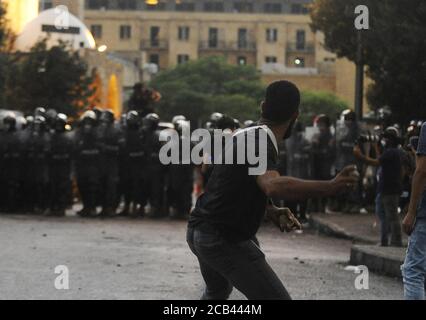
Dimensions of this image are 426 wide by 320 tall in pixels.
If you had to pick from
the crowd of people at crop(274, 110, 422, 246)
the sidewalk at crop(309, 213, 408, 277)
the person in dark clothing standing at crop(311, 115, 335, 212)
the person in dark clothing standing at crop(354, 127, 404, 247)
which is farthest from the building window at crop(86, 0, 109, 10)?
the person in dark clothing standing at crop(354, 127, 404, 247)

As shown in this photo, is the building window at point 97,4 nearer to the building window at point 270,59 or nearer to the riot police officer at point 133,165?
the building window at point 270,59

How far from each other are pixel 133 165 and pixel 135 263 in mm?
9307

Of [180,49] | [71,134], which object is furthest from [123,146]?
[180,49]

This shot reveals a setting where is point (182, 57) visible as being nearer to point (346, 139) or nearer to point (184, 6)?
point (184, 6)

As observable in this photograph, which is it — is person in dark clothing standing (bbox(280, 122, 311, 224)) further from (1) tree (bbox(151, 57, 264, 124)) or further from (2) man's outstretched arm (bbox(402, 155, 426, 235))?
(1) tree (bbox(151, 57, 264, 124))

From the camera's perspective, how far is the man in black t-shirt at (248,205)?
6758mm

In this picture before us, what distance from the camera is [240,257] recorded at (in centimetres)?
693

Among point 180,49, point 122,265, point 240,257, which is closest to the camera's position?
point 240,257

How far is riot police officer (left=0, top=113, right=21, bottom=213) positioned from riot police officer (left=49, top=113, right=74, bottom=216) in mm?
837

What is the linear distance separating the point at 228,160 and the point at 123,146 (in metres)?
16.9

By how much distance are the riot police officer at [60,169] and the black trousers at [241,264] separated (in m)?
16.8

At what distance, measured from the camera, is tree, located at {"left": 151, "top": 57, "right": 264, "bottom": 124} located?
90750 mm

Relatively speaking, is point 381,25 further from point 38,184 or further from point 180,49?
point 180,49

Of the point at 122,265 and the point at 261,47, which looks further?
the point at 261,47
